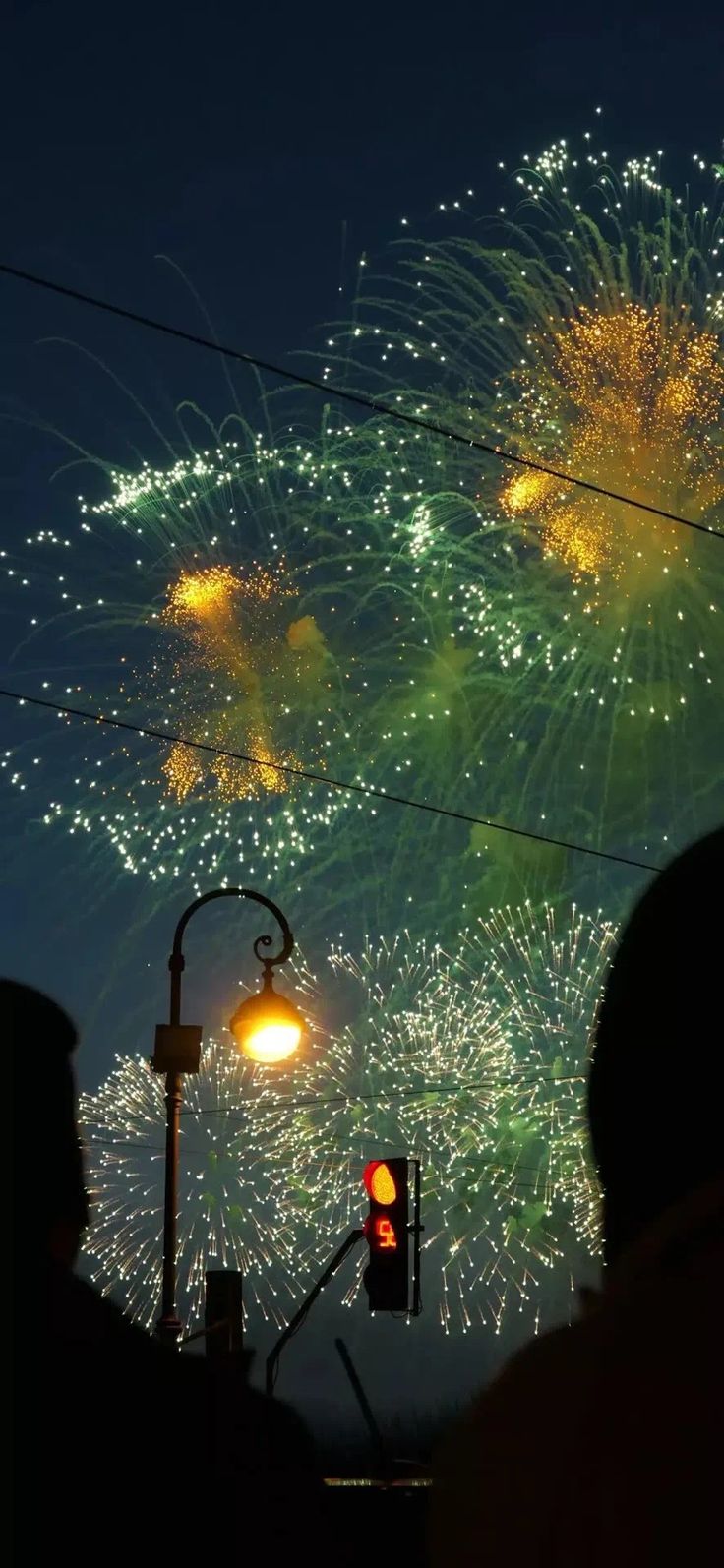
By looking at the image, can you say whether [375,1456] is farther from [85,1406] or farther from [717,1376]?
[717,1376]

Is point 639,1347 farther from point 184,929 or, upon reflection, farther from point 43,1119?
point 184,929

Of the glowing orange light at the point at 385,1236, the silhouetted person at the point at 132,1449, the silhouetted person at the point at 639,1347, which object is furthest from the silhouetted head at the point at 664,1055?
the glowing orange light at the point at 385,1236

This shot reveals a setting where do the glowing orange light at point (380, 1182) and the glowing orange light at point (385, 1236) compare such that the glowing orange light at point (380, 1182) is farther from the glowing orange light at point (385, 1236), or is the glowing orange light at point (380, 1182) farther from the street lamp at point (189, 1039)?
the street lamp at point (189, 1039)

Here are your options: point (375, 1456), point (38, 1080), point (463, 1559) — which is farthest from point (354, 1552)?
point (375, 1456)

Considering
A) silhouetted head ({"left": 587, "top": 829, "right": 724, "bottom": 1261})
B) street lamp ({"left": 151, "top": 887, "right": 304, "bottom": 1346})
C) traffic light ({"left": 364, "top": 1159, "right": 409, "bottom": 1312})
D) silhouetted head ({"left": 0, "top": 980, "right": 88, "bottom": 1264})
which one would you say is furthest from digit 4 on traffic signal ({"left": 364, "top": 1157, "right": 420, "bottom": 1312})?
silhouetted head ({"left": 587, "top": 829, "right": 724, "bottom": 1261})

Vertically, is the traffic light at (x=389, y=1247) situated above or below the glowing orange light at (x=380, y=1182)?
below

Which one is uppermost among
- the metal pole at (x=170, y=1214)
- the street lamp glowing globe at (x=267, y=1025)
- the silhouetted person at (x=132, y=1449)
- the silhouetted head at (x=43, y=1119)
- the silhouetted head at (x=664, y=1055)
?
the street lamp glowing globe at (x=267, y=1025)

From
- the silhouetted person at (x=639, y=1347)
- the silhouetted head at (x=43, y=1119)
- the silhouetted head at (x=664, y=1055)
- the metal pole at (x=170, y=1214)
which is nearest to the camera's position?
the silhouetted person at (x=639, y=1347)
